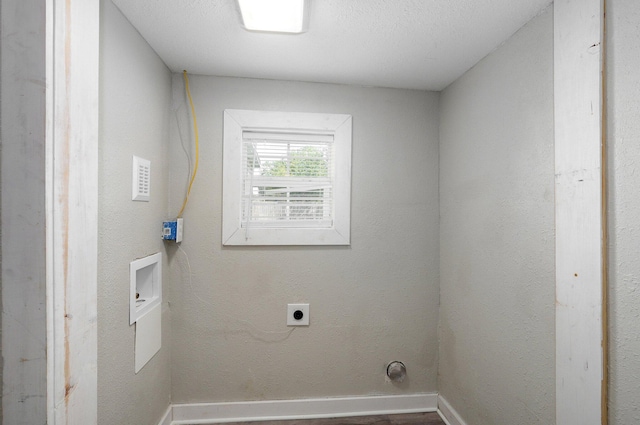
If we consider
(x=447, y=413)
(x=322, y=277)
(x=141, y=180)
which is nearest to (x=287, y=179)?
(x=322, y=277)

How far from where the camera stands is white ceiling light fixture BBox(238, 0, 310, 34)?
126 centimetres

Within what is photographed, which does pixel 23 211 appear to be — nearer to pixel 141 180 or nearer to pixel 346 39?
pixel 141 180

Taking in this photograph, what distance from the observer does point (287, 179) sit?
2.03m

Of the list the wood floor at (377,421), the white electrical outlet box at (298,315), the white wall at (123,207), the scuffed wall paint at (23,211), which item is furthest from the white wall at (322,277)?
the scuffed wall paint at (23,211)

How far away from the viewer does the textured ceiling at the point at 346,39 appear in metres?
1.30

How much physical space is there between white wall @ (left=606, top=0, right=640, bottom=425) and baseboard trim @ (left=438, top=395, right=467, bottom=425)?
106 centimetres

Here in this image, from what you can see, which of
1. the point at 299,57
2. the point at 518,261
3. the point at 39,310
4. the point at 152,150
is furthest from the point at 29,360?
the point at 518,261

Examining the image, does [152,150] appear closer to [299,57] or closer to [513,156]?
[299,57]

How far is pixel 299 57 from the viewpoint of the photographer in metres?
1.71

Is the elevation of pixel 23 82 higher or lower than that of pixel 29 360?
higher

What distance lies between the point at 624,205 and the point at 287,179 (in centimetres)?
159

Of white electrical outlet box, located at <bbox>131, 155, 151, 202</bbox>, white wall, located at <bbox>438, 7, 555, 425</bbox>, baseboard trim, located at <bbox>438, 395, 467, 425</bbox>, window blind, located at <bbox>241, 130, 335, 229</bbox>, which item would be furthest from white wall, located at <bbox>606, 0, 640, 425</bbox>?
white electrical outlet box, located at <bbox>131, 155, 151, 202</bbox>

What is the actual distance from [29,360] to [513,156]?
195 centimetres

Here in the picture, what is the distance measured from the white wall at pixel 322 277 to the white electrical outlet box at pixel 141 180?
331 millimetres
